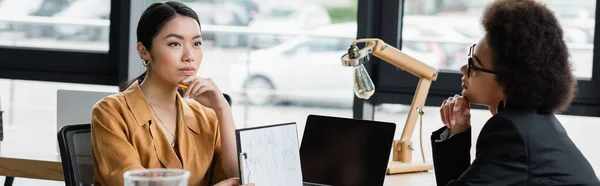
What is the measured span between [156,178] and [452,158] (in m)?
1.01

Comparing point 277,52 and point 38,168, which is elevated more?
point 277,52

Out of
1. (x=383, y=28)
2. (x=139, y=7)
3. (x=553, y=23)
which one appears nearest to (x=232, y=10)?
(x=139, y=7)

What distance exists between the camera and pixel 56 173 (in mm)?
2678

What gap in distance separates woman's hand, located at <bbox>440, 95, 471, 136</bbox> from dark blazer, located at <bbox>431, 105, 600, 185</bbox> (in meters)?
0.42

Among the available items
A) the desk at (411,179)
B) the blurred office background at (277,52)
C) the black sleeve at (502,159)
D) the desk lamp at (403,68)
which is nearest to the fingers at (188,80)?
the desk lamp at (403,68)

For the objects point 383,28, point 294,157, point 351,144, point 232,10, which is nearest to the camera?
point 294,157

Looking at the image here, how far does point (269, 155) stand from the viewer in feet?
6.63

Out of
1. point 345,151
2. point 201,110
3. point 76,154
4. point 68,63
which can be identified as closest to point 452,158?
point 345,151

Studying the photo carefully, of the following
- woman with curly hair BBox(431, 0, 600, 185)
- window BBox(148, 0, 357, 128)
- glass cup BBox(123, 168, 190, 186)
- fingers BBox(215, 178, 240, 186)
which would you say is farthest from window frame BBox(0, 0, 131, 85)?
glass cup BBox(123, 168, 190, 186)

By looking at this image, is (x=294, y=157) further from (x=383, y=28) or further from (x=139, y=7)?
(x=139, y=7)

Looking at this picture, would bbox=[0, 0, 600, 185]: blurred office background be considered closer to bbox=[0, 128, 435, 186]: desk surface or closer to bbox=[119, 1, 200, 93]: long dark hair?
bbox=[0, 128, 435, 186]: desk surface

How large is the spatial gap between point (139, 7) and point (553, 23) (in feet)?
8.37

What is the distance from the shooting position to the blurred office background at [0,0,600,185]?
365cm

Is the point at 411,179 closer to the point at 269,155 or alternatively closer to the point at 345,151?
the point at 345,151
